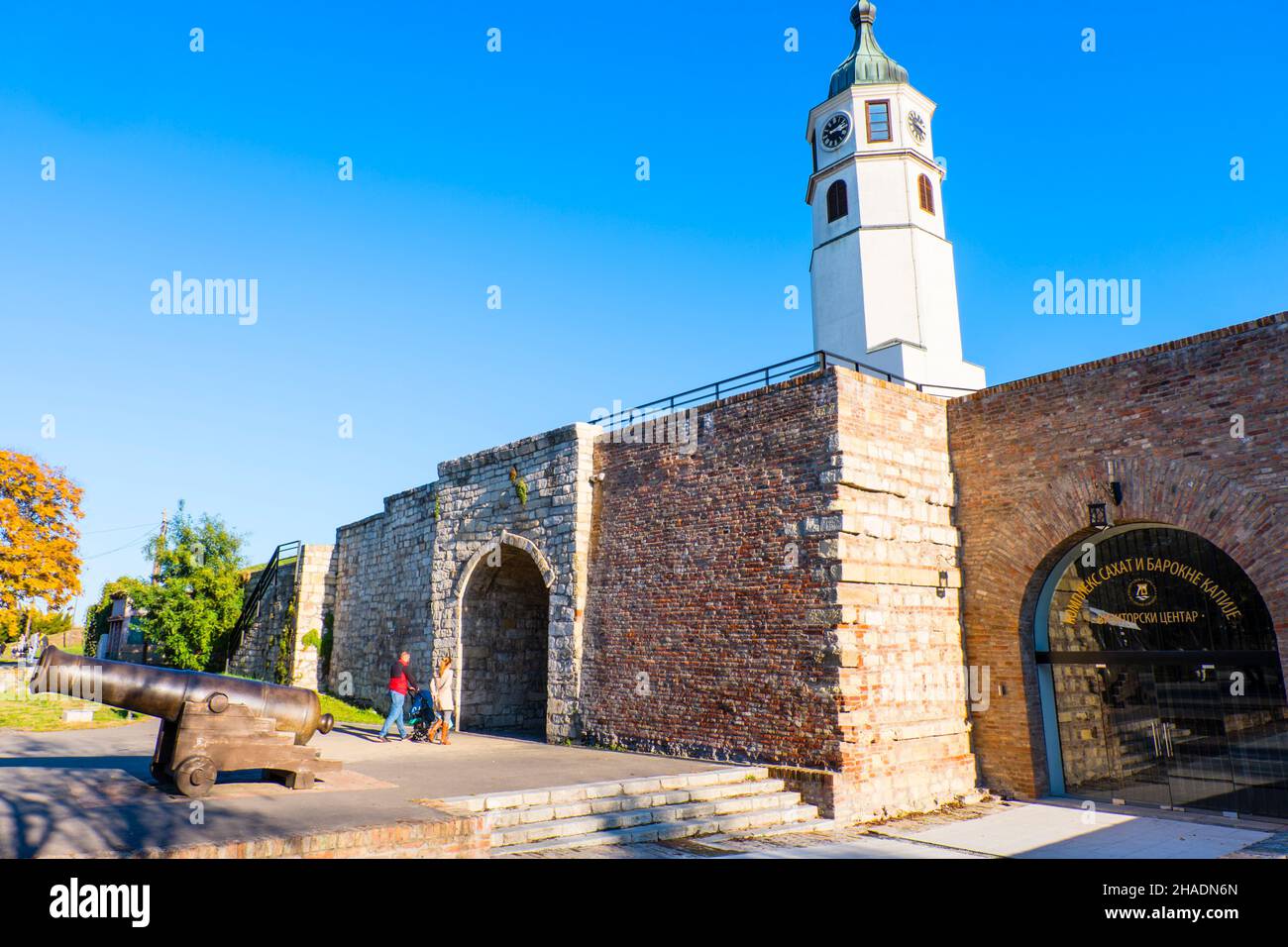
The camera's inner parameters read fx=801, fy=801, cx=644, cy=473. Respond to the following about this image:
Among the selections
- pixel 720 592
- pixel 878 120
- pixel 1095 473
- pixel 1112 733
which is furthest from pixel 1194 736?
pixel 878 120

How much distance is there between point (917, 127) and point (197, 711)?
25.6 metres

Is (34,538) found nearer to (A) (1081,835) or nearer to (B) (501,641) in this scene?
(B) (501,641)

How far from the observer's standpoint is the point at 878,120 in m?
24.9

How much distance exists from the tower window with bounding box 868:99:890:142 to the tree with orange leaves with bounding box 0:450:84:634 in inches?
1095

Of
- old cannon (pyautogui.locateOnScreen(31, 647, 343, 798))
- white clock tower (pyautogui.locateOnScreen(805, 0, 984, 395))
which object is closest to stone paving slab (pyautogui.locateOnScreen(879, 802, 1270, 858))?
old cannon (pyautogui.locateOnScreen(31, 647, 343, 798))

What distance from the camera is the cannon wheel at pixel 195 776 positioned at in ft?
22.9

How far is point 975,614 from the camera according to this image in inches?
443

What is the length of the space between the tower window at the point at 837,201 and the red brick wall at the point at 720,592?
1513 cm

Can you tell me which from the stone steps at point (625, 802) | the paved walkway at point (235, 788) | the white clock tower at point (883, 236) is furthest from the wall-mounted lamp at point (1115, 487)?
the white clock tower at point (883, 236)

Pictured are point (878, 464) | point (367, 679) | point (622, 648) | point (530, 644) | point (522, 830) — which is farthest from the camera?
point (367, 679)

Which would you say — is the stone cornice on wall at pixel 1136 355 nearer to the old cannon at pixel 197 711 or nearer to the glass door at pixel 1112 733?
the glass door at pixel 1112 733
